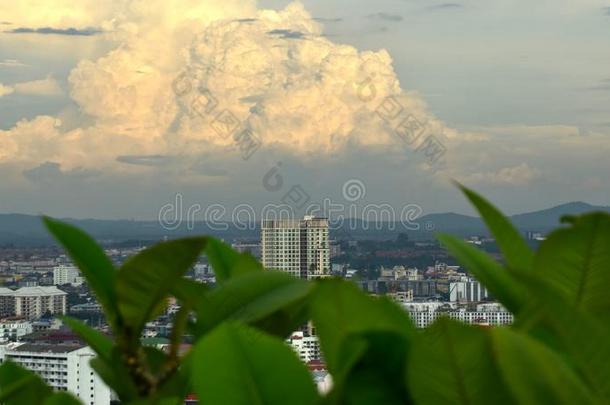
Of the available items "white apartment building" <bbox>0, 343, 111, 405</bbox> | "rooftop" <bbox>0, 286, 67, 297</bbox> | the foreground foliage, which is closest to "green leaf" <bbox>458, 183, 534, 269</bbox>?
the foreground foliage

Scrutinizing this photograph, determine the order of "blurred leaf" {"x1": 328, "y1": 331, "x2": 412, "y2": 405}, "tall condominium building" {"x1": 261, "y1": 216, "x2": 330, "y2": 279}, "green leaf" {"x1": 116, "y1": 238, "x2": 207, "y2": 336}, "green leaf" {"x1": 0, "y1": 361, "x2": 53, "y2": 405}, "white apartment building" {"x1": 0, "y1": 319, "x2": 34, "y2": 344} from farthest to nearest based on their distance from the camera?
"white apartment building" {"x1": 0, "y1": 319, "x2": 34, "y2": 344}
"tall condominium building" {"x1": 261, "y1": 216, "x2": 330, "y2": 279}
"green leaf" {"x1": 0, "y1": 361, "x2": 53, "y2": 405}
"green leaf" {"x1": 116, "y1": 238, "x2": 207, "y2": 336}
"blurred leaf" {"x1": 328, "y1": 331, "x2": 412, "y2": 405}

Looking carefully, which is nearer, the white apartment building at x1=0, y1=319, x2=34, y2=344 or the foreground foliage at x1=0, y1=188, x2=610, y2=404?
the foreground foliage at x1=0, y1=188, x2=610, y2=404

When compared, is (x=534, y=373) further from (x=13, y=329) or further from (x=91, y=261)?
(x=13, y=329)

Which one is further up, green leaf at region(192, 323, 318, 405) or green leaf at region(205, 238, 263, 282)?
green leaf at region(205, 238, 263, 282)

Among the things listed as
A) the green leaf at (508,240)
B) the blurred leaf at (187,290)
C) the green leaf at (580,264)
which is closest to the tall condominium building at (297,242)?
the blurred leaf at (187,290)

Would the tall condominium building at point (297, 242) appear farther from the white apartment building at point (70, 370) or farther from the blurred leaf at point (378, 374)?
the blurred leaf at point (378, 374)

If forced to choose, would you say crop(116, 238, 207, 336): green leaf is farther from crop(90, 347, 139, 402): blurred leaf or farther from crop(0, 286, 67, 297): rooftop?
crop(0, 286, 67, 297): rooftop

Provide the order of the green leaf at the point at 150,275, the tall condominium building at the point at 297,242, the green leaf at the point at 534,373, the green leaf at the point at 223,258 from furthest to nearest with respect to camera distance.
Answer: the tall condominium building at the point at 297,242 → the green leaf at the point at 223,258 → the green leaf at the point at 150,275 → the green leaf at the point at 534,373
